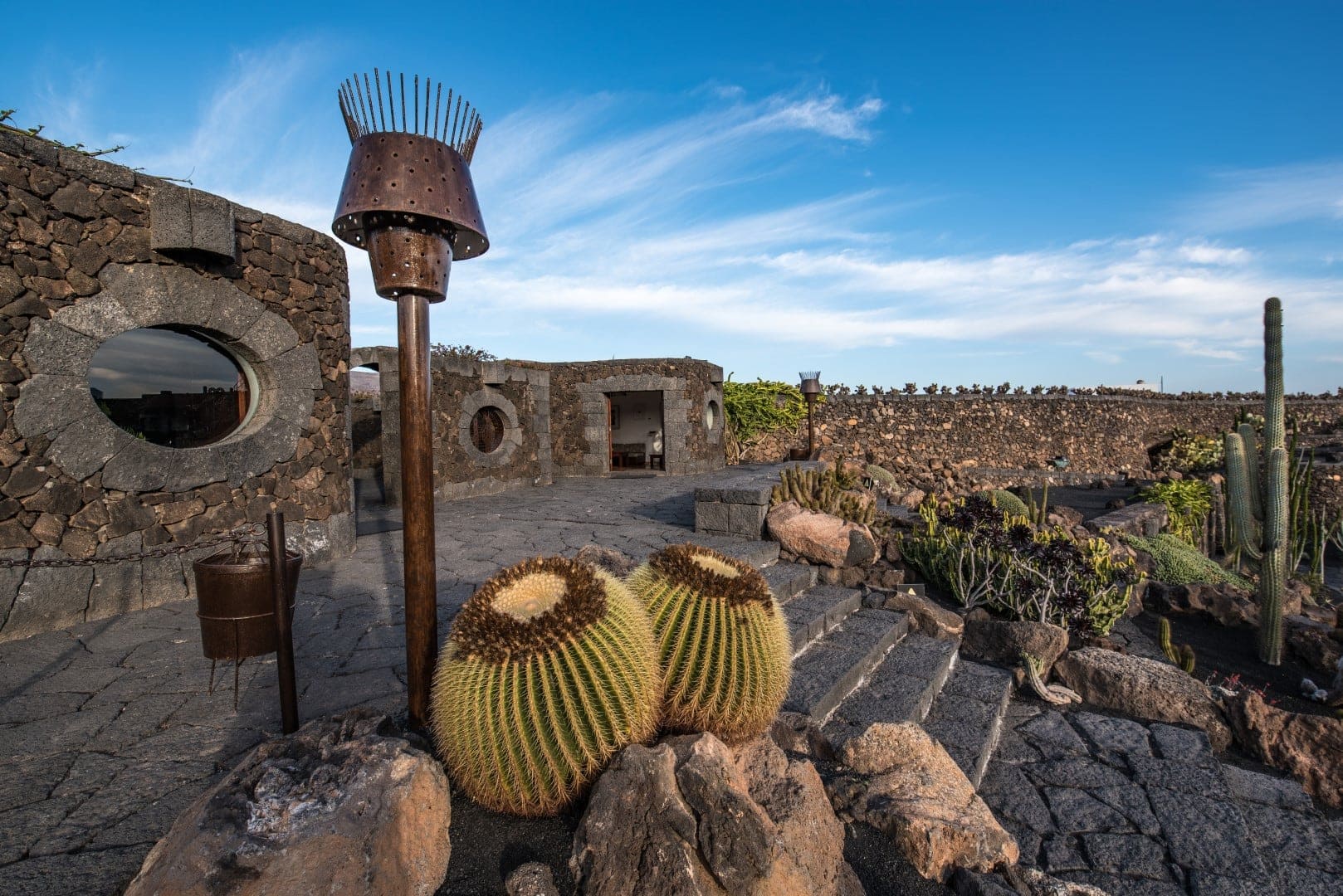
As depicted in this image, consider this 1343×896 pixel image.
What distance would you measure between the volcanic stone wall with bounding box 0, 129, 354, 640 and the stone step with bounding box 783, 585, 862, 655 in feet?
13.8

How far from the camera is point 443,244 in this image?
2.29m

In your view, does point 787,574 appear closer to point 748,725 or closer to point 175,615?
point 748,725

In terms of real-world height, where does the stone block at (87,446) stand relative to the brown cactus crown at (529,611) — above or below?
above

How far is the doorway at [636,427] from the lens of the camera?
1656 centimetres

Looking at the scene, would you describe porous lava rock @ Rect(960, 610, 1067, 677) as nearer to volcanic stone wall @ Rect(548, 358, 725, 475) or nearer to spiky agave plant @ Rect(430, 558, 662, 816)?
spiky agave plant @ Rect(430, 558, 662, 816)

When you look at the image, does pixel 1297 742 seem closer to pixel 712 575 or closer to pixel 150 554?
pixel 712 575

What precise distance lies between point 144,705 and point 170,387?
2.91m

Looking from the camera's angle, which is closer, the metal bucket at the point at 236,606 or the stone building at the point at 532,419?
the metal bucket at the point at 236,606

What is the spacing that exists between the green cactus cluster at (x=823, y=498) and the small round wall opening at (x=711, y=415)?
681cm

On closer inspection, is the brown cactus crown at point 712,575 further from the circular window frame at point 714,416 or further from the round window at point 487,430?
the circular window frame at point 714,416

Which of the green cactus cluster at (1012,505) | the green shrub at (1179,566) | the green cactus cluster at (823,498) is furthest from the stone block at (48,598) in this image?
the green shrub at (1179,566)

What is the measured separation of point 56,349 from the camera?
4.10 m

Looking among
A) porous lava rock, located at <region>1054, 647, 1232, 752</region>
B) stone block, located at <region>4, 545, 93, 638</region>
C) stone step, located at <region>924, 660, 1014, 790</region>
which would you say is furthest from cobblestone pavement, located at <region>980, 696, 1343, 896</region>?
stone block, located at <region>4, 545, 93, 638</region>

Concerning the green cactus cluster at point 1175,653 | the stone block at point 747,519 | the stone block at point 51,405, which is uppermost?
the stone block at point 51,405
